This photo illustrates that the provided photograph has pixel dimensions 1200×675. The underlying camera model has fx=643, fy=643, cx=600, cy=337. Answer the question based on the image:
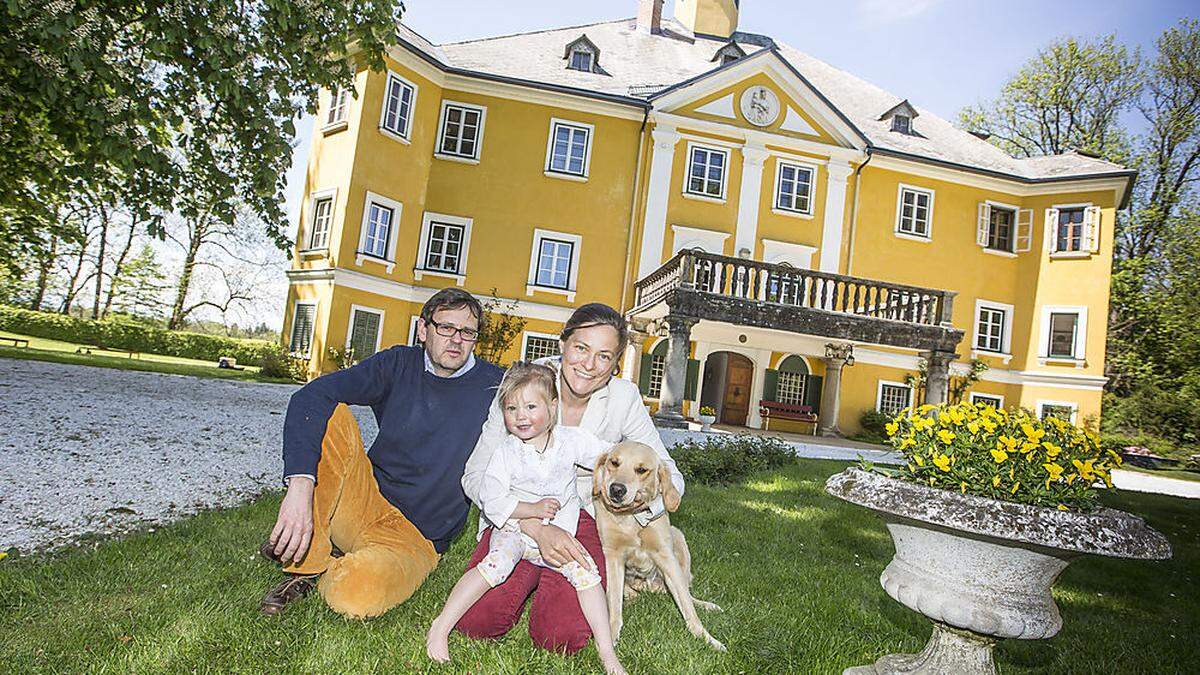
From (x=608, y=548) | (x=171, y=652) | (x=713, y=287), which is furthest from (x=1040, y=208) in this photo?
(x=171, y=652)

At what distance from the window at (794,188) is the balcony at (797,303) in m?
5.11

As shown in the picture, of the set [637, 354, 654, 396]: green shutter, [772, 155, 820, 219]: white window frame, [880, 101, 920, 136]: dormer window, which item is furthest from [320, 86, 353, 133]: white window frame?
[880, 101, 920, 136]: dormer window

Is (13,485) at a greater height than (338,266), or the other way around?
(338,266)

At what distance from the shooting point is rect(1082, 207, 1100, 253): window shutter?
Answer: 20281 mm

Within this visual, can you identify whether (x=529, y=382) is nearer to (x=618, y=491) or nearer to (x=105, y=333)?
(x=618, y=491)

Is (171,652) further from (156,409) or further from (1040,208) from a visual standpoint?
(1040,208)

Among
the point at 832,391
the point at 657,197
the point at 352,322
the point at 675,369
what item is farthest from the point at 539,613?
the point at 832,391

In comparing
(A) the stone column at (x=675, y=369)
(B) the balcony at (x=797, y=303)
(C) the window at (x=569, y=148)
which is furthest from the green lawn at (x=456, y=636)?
(C) the window at (x=569, y=148)

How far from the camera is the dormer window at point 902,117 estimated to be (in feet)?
74.0

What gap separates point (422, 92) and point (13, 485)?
1589 centimetres

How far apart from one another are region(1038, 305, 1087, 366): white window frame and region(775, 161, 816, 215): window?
860 cm

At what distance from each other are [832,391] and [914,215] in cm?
653

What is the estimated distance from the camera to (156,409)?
9.20 m

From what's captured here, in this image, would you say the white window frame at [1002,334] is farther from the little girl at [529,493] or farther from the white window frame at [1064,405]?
the little girl at [529,493]
